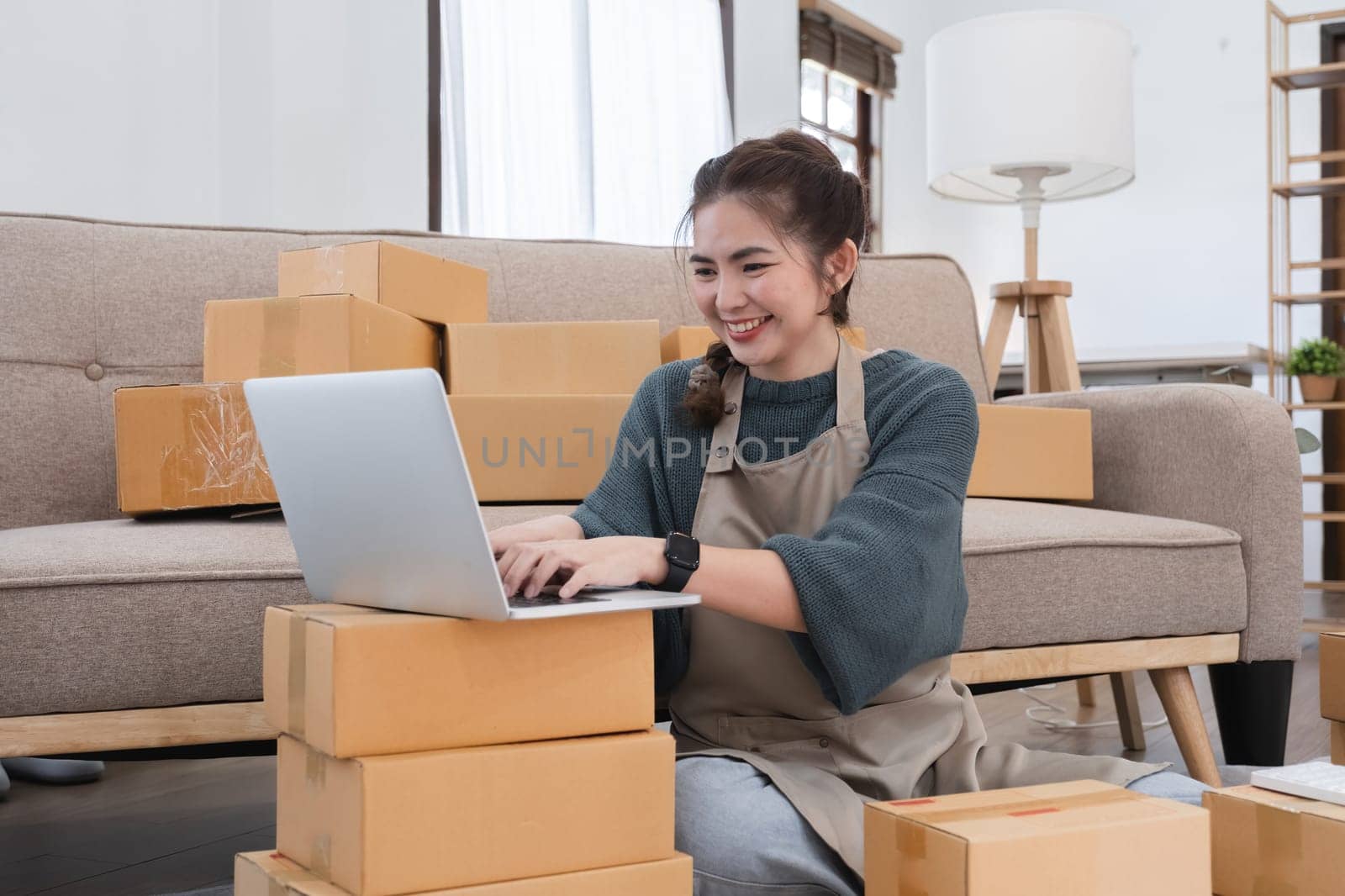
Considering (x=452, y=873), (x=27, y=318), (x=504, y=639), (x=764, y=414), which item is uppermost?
(x=27, y=318)

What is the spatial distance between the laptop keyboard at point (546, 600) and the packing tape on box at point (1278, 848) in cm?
52

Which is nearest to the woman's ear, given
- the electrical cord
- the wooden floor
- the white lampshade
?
the wooden floor

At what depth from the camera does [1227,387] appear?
1.73m

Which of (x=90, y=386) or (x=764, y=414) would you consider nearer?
(x=764, y=414)

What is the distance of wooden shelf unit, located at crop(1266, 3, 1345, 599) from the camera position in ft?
12.8

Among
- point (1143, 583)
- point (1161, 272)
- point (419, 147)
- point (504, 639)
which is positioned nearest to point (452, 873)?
point (504, 639)

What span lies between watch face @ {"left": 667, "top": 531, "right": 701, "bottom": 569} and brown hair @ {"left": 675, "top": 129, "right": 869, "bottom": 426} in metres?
0.25

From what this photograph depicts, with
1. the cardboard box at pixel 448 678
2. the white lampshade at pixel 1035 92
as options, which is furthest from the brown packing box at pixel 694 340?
the white lampshade at pixel 1035 92

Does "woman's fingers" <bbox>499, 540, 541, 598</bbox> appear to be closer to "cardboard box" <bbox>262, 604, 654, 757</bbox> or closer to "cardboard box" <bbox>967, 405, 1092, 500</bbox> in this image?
"cardboard box" <bbox>262, 604, 654, 757</bbox>

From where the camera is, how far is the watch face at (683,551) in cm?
98

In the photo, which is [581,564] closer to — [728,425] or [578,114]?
[728,425]

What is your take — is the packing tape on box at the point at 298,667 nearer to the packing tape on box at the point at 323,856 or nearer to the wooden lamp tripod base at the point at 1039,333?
the packing tape on box at the point at 323,856

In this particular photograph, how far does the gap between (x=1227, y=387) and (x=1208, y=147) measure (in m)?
3.47

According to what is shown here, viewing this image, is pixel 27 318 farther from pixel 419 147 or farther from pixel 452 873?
pixel 419 147
